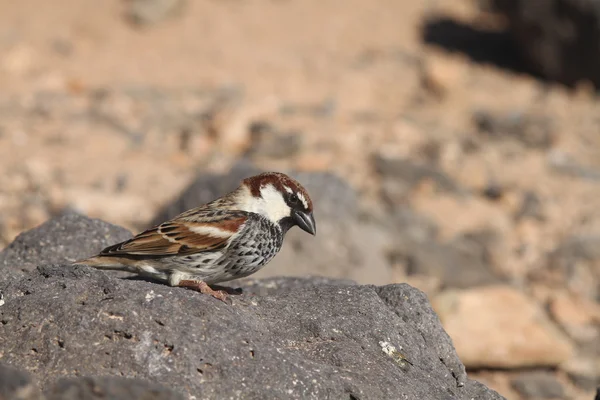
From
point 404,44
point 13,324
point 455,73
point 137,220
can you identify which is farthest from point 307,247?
point 404,44

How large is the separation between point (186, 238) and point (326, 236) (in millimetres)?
3718

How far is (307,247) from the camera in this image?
348 inches

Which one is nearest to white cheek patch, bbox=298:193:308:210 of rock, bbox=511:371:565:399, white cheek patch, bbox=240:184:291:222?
white cheek patch, bbox=240:184:291:222

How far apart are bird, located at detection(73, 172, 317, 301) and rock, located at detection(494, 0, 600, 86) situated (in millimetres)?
11010

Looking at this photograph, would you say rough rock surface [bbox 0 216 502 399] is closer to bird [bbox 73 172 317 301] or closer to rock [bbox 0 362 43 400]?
bird [bbox 73 172 317 301]

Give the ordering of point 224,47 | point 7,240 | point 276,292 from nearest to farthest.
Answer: point 276,292 → point 7,240 → point 224,47

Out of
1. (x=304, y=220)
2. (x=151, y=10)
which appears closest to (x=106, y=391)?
(x=304, y=220)

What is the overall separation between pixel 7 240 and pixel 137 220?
5.07ft

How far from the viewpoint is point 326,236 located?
912 centimetres

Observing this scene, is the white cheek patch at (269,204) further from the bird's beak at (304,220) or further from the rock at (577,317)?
the rock at (577,317)

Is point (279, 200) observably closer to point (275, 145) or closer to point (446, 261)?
point (446, 261)

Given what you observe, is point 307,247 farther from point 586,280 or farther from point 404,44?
point 404,44

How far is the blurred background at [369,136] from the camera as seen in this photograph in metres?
9.39

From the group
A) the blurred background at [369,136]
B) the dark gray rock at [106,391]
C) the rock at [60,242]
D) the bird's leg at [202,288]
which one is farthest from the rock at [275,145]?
the dark gray rock at [106,391]
